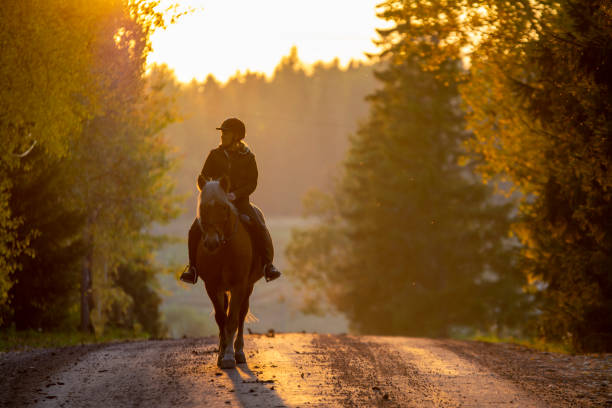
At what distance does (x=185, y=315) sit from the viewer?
221 ft

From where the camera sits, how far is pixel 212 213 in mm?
11188

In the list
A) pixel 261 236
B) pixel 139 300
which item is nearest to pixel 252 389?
pixel 261 236

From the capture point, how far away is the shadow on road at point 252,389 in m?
9.49

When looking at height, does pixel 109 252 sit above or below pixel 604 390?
above

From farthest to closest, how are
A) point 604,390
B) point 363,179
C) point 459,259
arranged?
point 363,179, point 459,259, point 604,390

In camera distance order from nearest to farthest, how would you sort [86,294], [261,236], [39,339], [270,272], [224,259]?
[224,259] → [261,236] → [270,272] → [39,339] → [86,294]

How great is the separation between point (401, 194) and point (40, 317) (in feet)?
78.1

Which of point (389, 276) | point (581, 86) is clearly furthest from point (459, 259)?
point (581, 86)

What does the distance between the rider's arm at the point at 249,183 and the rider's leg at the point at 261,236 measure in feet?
0.77

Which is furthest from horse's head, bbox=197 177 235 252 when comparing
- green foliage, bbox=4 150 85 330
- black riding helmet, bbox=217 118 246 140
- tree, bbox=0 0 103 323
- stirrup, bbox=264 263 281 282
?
green foliage, bbox=4 150 85 330

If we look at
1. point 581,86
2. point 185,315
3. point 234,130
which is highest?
point 581,86

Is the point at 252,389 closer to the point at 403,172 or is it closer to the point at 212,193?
the point at 212,193

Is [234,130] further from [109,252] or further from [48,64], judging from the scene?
[109,252]

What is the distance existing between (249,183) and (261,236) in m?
0.91
